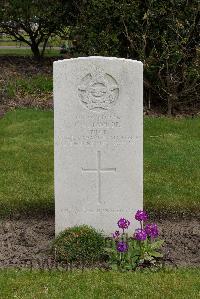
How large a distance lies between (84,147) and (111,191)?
47cm

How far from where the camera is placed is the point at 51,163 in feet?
27.6

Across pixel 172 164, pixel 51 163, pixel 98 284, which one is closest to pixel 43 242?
pixel 98 284

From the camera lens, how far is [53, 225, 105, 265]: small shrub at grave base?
5.46 m

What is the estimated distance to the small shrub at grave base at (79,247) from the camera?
546 centimetres

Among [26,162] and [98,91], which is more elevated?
[98,91]

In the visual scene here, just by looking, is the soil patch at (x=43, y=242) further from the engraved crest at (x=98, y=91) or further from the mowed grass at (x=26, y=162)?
the engraved crest at (x=98, y=91)

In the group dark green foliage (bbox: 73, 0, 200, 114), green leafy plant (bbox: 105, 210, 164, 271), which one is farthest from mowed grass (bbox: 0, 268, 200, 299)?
dark green foliage (bbox: 73, 0, 200, 114)

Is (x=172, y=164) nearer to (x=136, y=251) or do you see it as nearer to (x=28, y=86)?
(x=136, y=251)

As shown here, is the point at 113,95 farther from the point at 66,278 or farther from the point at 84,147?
the point at 66,278

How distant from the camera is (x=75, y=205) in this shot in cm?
585

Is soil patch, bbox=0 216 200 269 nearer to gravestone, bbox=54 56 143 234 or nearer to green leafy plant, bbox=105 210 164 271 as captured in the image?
→ green leafy plant, bbox=105 210 164 271

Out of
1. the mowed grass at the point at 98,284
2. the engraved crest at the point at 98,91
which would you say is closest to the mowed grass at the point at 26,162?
the engraved crest at the point at 98,91

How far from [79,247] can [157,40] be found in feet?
25.0

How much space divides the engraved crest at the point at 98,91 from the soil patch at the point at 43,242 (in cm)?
133
